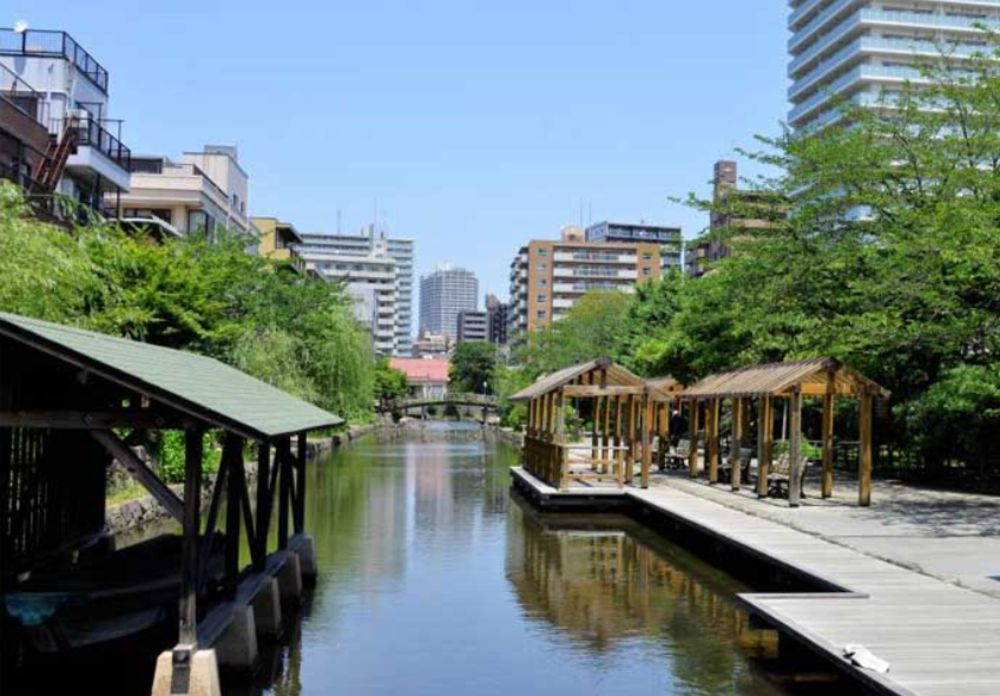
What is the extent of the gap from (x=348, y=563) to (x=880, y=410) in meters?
17.5

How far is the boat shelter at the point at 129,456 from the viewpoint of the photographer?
8509 millimetres

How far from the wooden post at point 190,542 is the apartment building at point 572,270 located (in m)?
118

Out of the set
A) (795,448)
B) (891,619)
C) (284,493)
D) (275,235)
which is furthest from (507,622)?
(275,235)

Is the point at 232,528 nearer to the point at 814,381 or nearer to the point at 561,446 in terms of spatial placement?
the point at 814,381

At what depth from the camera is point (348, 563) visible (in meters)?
18.1

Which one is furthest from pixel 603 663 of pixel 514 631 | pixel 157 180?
pixel 157 180

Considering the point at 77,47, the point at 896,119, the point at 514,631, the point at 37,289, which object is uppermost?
the point at 77,47

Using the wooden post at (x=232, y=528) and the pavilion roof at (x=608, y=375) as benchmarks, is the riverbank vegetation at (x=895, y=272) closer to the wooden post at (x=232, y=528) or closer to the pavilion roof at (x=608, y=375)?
the pavilion roof at (x=608, y=375)

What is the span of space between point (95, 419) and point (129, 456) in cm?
52

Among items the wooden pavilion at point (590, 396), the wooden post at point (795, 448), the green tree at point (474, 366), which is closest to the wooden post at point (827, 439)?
the wooden post at point (795, 448)

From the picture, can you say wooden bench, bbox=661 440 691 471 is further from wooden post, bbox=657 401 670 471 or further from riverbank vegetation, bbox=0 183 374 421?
riverbank vegetation, bbox=0 183 374 421

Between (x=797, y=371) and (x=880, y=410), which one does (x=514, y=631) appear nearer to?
(x=797, y=371)

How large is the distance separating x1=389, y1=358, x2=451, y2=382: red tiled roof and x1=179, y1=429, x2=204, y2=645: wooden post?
139325mm

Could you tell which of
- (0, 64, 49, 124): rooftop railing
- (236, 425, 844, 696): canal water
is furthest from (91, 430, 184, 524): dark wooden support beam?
(0, 64, 49, 124): rooftop railing
